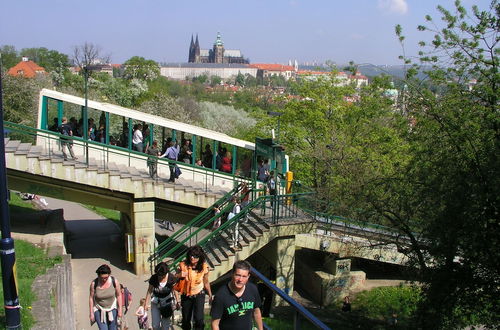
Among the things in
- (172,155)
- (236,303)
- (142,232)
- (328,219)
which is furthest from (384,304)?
(236,303)

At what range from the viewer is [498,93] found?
10930mm

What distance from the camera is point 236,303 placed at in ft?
16.4

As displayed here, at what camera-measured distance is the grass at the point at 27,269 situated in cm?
868

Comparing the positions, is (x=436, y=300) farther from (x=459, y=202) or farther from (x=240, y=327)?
(x=240, y=327)

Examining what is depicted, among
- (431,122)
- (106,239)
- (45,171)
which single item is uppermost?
(431,122)

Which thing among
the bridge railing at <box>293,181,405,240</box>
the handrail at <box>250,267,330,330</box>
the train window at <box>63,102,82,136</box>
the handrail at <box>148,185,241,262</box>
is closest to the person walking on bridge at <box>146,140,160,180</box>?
the handrail at <box>148,185,241,262</box>

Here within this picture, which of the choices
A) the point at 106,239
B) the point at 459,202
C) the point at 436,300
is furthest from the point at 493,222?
the point at 106,239

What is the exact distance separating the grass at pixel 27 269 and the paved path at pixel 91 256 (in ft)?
5.90

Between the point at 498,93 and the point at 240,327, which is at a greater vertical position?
the point at 498,93

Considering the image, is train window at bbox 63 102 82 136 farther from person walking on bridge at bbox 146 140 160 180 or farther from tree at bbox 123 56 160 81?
tree at bbox 123 56 160 81

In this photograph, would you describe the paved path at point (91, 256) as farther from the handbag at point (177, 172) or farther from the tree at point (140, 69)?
the tree at point (140, 69)

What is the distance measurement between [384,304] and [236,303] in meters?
13.4

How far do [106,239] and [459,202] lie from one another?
51.2 ft

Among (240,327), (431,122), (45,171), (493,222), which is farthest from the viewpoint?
(45,171)
